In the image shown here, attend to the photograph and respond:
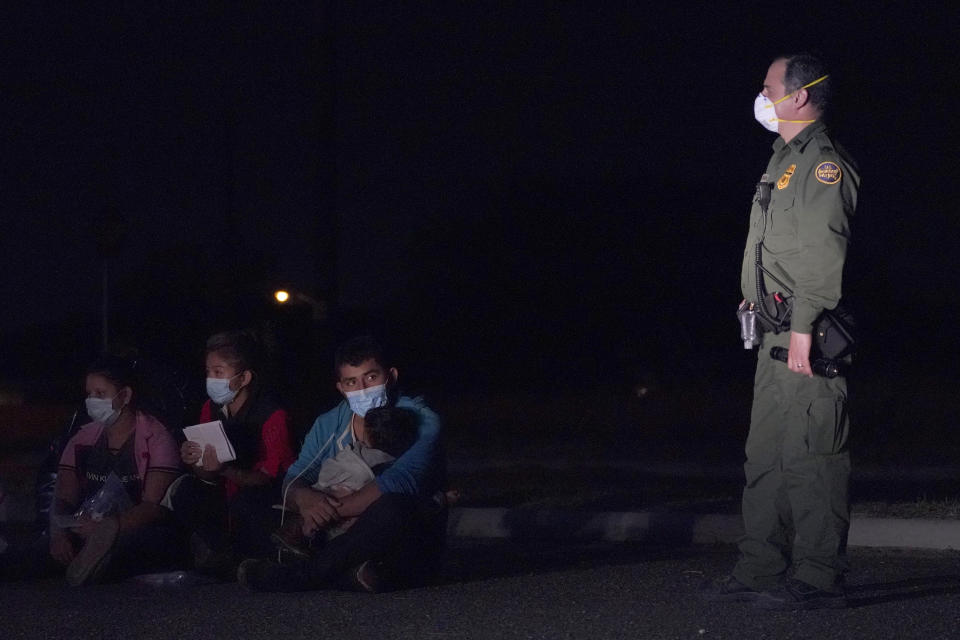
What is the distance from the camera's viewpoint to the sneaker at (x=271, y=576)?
6.40 m

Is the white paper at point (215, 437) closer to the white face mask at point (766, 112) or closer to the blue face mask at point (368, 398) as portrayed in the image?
the blue face mask at point (368, 398)

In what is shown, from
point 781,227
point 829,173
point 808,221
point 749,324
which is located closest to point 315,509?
point 749,324

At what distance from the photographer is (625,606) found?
611cm

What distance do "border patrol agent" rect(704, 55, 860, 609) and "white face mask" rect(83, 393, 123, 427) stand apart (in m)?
3.29

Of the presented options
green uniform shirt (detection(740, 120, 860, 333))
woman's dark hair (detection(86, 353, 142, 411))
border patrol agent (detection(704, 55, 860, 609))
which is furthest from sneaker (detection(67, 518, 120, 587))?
green uniform shirt (detection(740, 120, 860, 333))

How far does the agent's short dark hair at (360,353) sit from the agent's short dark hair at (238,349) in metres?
0.67

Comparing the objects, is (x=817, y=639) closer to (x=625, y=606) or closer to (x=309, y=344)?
(x=625, y=606)

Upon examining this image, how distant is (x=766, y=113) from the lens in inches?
232

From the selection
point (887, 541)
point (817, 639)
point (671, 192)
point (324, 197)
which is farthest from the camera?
point (671, 192)

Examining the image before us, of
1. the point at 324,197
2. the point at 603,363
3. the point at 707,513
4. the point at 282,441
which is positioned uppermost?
the point at 324,197

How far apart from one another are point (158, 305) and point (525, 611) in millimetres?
37289

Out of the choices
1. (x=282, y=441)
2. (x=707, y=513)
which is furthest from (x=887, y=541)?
(x=282, y=441)

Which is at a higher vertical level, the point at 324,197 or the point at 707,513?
the point at 324,197

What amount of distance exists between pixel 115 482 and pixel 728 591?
309cm
